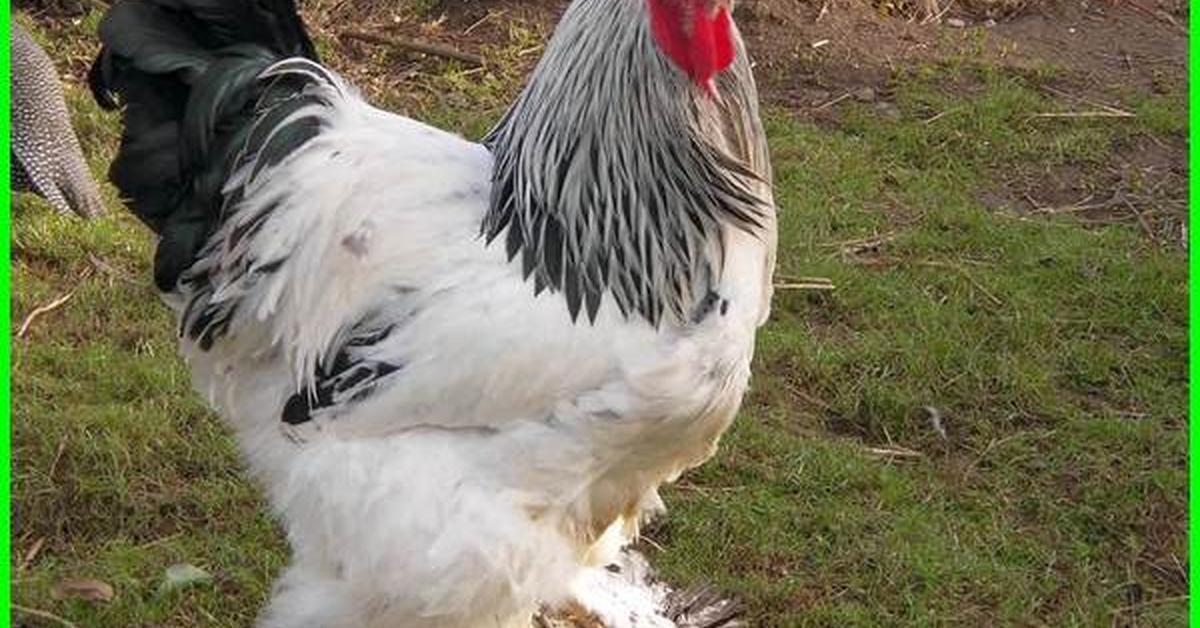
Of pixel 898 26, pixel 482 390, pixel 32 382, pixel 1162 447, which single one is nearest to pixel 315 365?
pixel 482 390

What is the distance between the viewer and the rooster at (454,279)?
2.60m

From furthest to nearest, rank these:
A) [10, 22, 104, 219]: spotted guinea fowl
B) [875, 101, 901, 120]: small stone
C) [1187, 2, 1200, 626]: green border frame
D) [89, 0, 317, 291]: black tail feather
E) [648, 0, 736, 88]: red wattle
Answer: [875, 101, 901, 120]: small stone < [10, 22, 104, 219]: spotted guinea fowl < [1187, 2, 1200, 626]: green border frame < [89, 0, 317, 291]: black tail feather < [648, 0, 736, 88]: red wattle

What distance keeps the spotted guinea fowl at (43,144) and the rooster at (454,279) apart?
1.90 meters

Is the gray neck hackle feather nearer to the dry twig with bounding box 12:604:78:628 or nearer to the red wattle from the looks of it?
the red wattle

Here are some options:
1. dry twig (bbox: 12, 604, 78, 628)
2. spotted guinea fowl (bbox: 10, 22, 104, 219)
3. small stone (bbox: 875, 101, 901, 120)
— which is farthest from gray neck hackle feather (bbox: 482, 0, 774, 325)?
small stone (bbox: 875, 101, 901, 120)

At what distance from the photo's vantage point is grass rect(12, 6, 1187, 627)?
353 centimetres

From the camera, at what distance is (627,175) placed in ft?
8.97

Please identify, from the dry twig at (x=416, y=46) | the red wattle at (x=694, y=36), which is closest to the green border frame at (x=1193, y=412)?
the red wattle at (x=694, y=36)

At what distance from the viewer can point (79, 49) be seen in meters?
5.81

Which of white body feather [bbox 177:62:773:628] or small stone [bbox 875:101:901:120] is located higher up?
white body feather [bbox 177:62:773:628]

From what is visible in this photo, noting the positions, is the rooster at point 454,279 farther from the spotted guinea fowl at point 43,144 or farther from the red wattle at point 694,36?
the spotted guinea fowl at point 43,144

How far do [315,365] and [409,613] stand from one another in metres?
0.47

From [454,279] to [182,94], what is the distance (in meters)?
0.64

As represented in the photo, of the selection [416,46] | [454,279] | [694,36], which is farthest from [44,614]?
[416,46]
